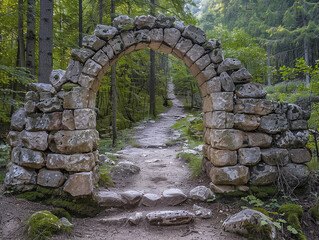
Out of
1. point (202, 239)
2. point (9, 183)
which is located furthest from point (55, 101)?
point (202, 239)

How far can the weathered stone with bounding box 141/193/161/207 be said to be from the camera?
4003 millimetres

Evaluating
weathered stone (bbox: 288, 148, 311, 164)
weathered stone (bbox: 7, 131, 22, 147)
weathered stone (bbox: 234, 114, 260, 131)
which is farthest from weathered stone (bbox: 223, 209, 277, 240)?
weathered stone (bbox: 7, 131, 22, 147)

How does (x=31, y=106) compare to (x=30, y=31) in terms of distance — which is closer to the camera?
(x=31, y=106)

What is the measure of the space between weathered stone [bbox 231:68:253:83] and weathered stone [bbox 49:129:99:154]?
3.11 m

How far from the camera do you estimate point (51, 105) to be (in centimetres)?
390

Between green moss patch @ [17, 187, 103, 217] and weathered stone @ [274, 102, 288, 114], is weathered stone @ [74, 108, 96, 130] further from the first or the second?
Result: weathered stone @ [274, 102, 288, 114]

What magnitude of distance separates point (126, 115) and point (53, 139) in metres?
10.8

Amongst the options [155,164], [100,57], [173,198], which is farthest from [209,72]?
[155,164]

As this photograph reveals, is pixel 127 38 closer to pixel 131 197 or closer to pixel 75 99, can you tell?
pixel 75 99

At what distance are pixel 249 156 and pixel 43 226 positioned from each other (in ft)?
12.1

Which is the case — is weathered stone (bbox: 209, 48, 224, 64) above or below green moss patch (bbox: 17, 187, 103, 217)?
above

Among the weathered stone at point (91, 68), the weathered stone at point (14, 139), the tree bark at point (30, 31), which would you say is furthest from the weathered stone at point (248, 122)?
the tree bark at point (30, 31)

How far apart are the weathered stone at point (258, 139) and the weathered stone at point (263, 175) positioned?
45 cm

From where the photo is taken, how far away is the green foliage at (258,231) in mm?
2953
